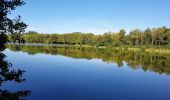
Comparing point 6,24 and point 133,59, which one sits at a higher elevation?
point 6,24

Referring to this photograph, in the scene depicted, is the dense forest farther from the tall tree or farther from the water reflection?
the tall tree

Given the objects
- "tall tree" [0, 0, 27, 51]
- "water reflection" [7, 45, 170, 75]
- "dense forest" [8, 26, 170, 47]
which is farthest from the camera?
"dense forest" [8, 26, 170, 47]

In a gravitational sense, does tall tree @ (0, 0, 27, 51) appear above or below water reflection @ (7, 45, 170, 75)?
above

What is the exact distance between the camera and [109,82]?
2561 cm

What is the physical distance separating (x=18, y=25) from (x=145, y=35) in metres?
104

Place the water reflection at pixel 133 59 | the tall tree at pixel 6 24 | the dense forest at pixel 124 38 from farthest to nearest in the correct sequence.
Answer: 1. the dense forest at pixel 124 38
2. the water reflection at pixel 133 59
3. the tall tree at pixel 6 24

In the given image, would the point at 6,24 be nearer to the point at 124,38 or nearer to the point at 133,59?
the point at 133,59

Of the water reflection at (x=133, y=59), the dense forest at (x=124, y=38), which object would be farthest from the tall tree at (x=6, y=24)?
the dense forest at (x=124, y=38)

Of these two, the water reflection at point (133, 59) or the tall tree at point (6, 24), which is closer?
the tall tree at point (6, 24)

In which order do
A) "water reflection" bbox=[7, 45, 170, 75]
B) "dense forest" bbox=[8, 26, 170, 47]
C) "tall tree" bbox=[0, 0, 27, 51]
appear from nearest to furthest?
"tall tree" bbox=[0, 0, 27, 51] < "water reflection" bbox=[7, 45, 170, 75] < "dense forest" bbox=[8, 26, 170, 47]

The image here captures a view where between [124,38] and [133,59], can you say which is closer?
[133,59]

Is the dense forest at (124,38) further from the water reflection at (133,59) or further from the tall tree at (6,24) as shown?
the tall tree at (6,24)

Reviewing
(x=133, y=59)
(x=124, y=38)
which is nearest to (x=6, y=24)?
(x=133, y=59)

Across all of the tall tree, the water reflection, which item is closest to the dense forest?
the water reflection
